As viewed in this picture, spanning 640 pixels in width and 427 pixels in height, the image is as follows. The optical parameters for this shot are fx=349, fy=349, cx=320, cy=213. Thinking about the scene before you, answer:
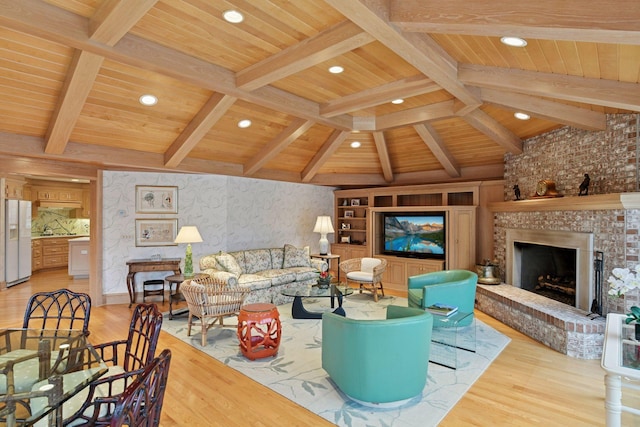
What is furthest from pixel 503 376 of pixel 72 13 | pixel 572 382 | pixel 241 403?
pixel 72 13

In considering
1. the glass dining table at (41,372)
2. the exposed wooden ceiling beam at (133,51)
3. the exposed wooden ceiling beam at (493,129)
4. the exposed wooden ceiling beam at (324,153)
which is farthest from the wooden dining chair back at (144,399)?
the exposed wooden ceiling beam at (324,153)

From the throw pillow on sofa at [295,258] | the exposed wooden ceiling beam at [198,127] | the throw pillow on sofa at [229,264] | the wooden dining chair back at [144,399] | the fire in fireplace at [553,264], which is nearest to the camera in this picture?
the wooden dining chair back at [144,399]

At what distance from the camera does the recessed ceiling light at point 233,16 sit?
2.89 m

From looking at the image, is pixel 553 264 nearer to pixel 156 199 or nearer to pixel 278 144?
pixel 278 144

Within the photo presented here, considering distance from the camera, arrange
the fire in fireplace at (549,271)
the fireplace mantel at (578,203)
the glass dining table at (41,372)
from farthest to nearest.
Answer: the fire in fireplace at (549,271)
the fireplace mantel at (578,203)
the glass dining table at (41,372)

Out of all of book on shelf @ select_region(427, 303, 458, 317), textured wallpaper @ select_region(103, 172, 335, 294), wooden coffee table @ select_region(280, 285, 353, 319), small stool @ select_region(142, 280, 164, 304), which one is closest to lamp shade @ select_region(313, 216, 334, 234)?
textured wallpaper @ select_region(103, 172, 335, 294)

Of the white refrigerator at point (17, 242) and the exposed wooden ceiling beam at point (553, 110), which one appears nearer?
the exposed wooden ceiling beam at point (553, 110)

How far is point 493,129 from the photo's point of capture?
535 centimetres

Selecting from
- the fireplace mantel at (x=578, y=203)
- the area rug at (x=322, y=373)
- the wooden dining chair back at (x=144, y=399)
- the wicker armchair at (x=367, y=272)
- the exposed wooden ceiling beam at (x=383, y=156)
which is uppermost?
the exposed wooden ceiling beam at (x=383, y=156)

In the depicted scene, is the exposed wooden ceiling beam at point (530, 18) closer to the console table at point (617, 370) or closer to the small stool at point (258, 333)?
the console table at point (617, 370)

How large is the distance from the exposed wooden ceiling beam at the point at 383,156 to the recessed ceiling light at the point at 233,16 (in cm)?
408

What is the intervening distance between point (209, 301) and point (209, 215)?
2.85m

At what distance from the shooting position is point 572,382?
3375 millimetres

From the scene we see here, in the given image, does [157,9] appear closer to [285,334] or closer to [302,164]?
[285,334]
